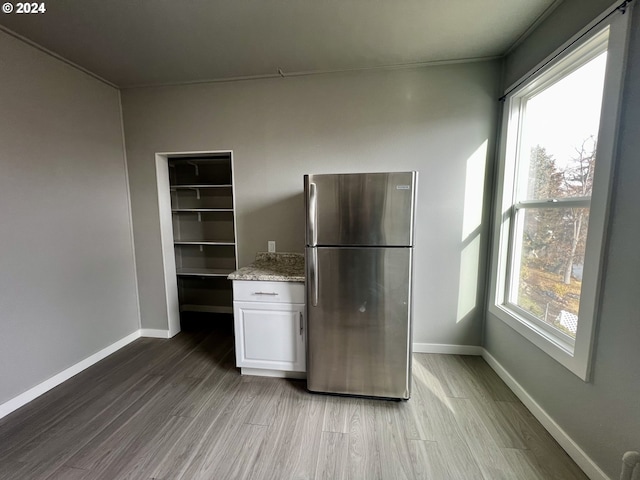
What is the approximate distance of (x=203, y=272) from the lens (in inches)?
118

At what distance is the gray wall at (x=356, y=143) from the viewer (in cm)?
216

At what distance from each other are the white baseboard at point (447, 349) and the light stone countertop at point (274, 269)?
1.39 meters

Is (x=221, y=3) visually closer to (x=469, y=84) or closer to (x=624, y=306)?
(x=469, y=84)

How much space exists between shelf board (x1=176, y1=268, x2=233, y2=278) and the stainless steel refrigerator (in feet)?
5.15

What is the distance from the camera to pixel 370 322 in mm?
1745

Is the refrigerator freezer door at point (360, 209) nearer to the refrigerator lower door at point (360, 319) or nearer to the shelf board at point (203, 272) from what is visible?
the refrigerator lower door at point (360, 319)

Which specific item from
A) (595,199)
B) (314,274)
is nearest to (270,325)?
(314,274)

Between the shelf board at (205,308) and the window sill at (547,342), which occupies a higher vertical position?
the window sill at (547,342)

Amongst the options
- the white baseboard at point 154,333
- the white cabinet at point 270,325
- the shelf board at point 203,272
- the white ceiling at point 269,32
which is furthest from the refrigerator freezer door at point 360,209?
the white baseboard at point 154,333

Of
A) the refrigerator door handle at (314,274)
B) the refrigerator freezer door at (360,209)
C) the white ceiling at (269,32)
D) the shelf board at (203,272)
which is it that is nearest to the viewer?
the white ceiling at (269,32)

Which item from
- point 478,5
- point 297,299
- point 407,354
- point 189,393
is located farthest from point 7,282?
point 478,5

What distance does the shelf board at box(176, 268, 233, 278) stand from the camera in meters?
2.89

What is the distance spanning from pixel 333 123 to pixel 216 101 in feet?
3.77

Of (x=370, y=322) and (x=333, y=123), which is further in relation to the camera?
(x=333, y=123)
